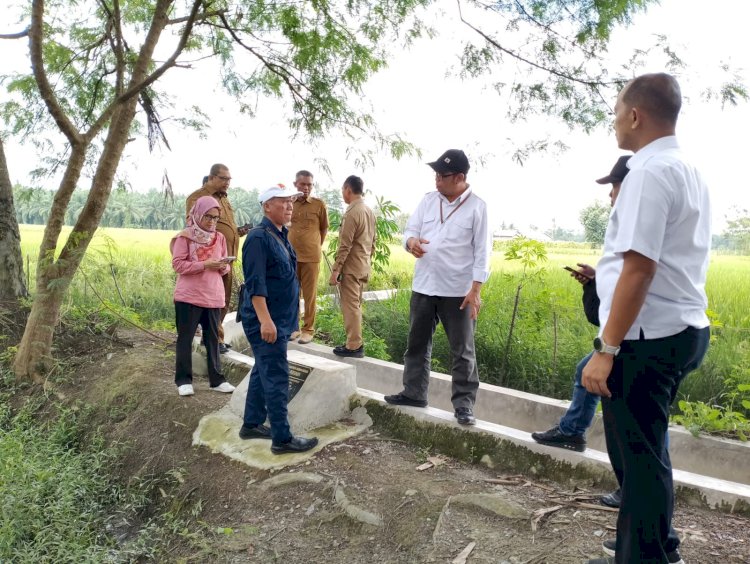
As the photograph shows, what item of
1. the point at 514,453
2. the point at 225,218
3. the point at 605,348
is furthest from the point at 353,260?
the point at 605,348

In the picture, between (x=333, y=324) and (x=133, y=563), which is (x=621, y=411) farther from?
(x=333, y=324)

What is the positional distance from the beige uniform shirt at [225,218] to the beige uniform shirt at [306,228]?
0.54 meters

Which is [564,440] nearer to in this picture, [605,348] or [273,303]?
[605,348]


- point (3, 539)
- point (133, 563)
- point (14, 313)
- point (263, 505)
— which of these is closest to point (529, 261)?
point (263, 505)

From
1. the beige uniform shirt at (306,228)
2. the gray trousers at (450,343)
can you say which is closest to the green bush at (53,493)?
the gray trousers at (450,343)

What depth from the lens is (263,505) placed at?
11.6ft

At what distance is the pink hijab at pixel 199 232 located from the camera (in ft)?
15.9

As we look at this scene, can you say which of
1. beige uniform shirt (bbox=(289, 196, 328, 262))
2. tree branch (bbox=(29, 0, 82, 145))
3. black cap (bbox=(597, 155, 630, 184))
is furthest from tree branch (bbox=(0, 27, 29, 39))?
black cap (bbox=(597, 155, 630, 184))

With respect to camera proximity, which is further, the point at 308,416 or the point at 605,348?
the point at 308,416

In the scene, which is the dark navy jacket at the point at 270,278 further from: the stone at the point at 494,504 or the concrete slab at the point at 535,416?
the concrete slab at the point at 535,416

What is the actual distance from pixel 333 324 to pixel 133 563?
402 cm

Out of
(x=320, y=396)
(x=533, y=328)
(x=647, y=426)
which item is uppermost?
(x=647, y=426)

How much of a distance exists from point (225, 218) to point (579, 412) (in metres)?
3.59

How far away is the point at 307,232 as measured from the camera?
6039 mm
